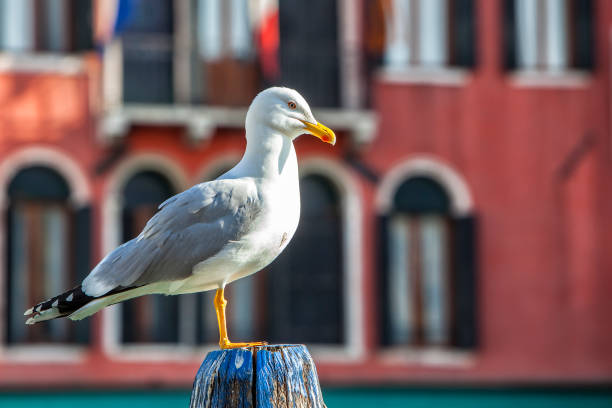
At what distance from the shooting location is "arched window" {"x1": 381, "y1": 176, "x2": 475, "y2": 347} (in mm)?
17406

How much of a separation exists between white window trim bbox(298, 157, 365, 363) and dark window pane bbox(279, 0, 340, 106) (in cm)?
93

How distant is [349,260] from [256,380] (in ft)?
41.5

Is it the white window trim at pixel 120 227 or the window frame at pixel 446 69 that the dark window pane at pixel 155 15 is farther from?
the window frame at pixel 446 69

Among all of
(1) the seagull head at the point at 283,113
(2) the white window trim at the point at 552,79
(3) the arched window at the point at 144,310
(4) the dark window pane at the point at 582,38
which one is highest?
(4) the dark window pane at the point at 582,38

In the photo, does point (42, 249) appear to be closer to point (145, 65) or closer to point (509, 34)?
point (145, 65)

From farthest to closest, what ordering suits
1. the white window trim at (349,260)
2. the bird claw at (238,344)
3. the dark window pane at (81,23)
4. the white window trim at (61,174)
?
the white window trim at (349,260) < the dark window pane at (81,23) < the white window trim at (61,174) < the bird claw at (238,344)

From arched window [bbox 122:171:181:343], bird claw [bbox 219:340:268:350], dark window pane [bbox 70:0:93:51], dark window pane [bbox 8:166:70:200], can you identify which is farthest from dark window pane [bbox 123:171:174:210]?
bird claw [bbox 219:340:268:350]

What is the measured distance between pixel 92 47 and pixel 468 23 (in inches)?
187

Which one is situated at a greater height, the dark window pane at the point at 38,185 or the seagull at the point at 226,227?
the dark window pane at the point at 38,185

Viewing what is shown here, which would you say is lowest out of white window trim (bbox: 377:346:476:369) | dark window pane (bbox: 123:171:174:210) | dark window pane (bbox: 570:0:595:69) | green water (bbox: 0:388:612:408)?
green water (bbox: 0:388:612:408)

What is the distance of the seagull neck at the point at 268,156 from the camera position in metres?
5.60

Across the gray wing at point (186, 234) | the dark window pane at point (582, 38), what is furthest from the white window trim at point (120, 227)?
the gray wing at point (186, 234)

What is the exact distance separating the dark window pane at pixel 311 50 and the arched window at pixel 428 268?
5.61 feet

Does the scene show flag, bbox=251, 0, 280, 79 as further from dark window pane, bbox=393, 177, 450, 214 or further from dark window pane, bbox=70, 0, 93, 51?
dark window pane, bbox=393, 177, 450, 214
